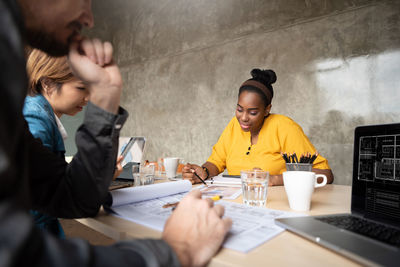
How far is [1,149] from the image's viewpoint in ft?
0.89

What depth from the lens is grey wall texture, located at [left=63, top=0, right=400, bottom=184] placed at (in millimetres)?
2709

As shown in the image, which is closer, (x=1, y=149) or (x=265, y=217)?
(x=1, y=149)

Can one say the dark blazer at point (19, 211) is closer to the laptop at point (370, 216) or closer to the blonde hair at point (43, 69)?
the laptop at point (370, 216)

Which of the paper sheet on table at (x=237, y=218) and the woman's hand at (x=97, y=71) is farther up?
the woman's hand at (x=97, y=71)

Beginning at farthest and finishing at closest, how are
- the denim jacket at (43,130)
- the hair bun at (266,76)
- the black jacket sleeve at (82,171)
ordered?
the hair bun at (266,76) → the denim jacket at (43,130) → the black jacket sleeve at (82,171)

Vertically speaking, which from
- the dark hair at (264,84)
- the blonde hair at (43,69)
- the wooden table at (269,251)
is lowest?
the wooden table at (269,251)

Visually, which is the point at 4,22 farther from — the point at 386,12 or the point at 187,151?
the point at 187,151

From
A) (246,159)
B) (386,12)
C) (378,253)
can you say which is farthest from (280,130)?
(386,12)

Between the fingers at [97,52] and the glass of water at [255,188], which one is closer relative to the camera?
the fingers at [97,52]

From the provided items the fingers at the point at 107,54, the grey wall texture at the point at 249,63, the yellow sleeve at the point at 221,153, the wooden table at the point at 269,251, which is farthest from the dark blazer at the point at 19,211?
the grey wall texture at the point at 249,63

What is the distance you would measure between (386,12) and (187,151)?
10.2ft

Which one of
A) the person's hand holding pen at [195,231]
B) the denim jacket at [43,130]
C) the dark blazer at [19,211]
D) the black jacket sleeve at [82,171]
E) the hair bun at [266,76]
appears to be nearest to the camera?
the dark blazer at [19,211]

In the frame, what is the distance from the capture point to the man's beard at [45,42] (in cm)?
59

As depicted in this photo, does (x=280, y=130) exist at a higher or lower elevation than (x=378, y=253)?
higher
